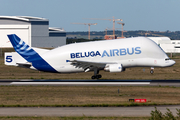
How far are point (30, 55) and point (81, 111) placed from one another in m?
21.1

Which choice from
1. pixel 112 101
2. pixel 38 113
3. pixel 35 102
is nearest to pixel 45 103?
pixel 35 102

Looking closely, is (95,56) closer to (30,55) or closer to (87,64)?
(87,64)

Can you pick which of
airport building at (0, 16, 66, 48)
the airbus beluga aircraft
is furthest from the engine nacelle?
airport building at (0, 16, 66, 48)

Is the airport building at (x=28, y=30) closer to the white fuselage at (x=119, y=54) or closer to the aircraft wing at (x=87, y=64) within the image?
the white fuselage at (x=119, y=54)

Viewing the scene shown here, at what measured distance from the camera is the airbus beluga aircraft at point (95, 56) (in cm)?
3853

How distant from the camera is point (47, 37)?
170500 mm

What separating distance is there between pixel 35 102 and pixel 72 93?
5.72 m

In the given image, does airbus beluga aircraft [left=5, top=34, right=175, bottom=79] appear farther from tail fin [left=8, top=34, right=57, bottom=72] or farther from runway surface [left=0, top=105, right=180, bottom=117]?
runway surface [left=0, top=105, right=180, bottom=117]

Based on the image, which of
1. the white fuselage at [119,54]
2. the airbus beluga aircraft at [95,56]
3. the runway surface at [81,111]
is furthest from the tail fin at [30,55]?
the runway surface at [81,111]

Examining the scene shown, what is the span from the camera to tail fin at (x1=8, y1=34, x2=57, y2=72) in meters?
40.0

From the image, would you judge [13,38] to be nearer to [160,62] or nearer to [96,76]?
[96,76]

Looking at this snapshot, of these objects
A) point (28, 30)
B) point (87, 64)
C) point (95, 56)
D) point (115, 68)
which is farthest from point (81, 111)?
point (28, 30)

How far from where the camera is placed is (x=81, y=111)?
2095cm

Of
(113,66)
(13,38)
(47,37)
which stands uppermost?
(47,37)
